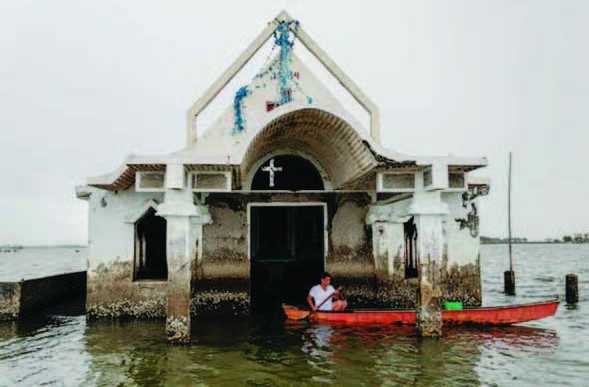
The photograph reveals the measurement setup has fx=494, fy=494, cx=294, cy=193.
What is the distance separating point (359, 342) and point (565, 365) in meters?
3.87

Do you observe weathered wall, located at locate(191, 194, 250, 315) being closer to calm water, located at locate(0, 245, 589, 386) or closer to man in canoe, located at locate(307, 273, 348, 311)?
calm water, located at locate(0, 245, 589, 386)

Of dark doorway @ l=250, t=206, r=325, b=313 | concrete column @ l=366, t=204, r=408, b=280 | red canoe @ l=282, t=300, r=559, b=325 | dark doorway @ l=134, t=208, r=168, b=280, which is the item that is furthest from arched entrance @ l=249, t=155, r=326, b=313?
dark doorway @ l=134, t=208, r=168, b=280

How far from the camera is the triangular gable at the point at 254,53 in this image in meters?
13.3

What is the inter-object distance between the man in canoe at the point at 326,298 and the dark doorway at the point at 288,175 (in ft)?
8.53

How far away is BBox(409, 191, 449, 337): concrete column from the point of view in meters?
10.2

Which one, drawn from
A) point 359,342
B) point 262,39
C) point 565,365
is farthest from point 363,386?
point 262,39

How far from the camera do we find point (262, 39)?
1374 centimetres

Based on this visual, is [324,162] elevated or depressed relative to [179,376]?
elevated

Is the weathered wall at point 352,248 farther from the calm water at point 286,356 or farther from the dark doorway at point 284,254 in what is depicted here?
the calm water at point 286,356

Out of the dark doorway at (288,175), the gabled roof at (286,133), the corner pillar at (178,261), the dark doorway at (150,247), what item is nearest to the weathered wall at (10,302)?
the dark doorway at (150,247)

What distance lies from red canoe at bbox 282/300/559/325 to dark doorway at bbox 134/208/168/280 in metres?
4.37

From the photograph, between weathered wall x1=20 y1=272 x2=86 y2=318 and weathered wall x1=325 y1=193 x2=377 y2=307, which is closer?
weathered wall x1=325 y1=193 x2=377 y2=307

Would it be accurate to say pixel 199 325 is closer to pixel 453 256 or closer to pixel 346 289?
pixel 346 289

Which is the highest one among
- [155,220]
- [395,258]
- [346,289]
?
[155,220]
